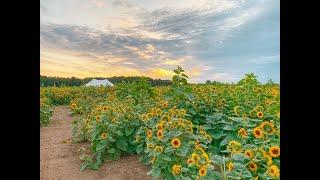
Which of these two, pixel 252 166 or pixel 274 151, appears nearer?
pixel 274 151

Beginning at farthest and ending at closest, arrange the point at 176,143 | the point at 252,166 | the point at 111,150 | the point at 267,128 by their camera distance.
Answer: the point at 111,150 → the point at 176,143 → the point at 267,128 → the point at 252,166

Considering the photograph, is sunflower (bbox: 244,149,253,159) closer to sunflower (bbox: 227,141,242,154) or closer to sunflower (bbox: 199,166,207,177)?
sunflower (bbox: 227,141,242,154)

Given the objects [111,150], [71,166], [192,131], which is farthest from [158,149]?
[71,166]

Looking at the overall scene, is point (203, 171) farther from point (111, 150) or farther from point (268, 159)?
point (111, 150)

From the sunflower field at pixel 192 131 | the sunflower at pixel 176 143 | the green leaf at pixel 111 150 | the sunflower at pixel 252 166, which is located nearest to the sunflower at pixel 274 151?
the sunflower field at pixel 192 131

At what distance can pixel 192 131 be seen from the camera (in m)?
1.96

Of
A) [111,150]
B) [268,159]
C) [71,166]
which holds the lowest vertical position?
[71,166]

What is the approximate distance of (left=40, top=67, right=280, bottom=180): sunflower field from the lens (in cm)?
157

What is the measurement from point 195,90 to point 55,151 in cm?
106

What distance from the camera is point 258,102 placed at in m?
2.49

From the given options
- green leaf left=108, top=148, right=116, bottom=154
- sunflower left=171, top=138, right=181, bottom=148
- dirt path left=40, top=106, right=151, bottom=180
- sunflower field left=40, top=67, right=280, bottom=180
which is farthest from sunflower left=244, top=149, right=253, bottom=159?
green leaf left=108, top=148, right=116, bottom=154

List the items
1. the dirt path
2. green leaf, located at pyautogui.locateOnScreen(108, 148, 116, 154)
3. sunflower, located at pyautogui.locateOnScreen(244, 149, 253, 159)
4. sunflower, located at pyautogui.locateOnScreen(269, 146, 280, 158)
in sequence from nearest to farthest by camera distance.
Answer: sunflower, located at pyautogui.locateOnScreen(269, 146, 280, 158) < sunflower, located at pyautogui.locateOnScreen(244, 149, 253, 159) < the dirt path < green leaf, located at pyautogui.locateOnScreen(108, 148, 116, 154)
